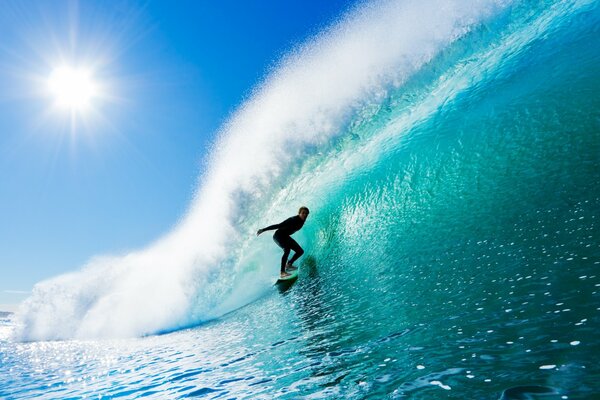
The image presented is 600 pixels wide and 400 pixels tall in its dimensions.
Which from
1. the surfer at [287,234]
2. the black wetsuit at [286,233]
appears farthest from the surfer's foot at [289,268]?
the black wetsuit at [286,233]

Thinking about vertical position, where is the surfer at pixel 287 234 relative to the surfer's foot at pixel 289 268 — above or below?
above

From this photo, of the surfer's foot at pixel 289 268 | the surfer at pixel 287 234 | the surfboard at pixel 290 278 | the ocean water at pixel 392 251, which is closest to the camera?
the ocean water at pixel 392 251

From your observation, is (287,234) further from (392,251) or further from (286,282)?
(392,251)

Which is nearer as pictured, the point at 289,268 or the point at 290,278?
the point at 290,278

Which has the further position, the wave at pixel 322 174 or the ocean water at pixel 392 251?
the wave at pixel 322 174

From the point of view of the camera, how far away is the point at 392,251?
5.75 m

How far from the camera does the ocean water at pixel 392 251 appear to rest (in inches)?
89.8

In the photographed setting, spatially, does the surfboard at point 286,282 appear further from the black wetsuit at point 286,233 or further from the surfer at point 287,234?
the black wetsuit at point 286,233

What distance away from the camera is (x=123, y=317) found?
9.27 meters

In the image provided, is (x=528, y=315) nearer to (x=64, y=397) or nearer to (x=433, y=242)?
(x=433, y=242)

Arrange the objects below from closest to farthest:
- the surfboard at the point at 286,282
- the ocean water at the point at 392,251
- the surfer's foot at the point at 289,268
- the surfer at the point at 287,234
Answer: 1. the ocean water at the point at 392,251
2. the surfboard at the point at 286,282
3. the surfer at the point at 287,234
4. the surfer's foot at the point at 289,268

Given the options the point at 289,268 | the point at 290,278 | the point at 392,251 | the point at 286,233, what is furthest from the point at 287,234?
the point at 392,251

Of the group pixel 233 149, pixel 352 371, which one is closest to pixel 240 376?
pixel 352 371

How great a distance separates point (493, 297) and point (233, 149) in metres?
12.0
